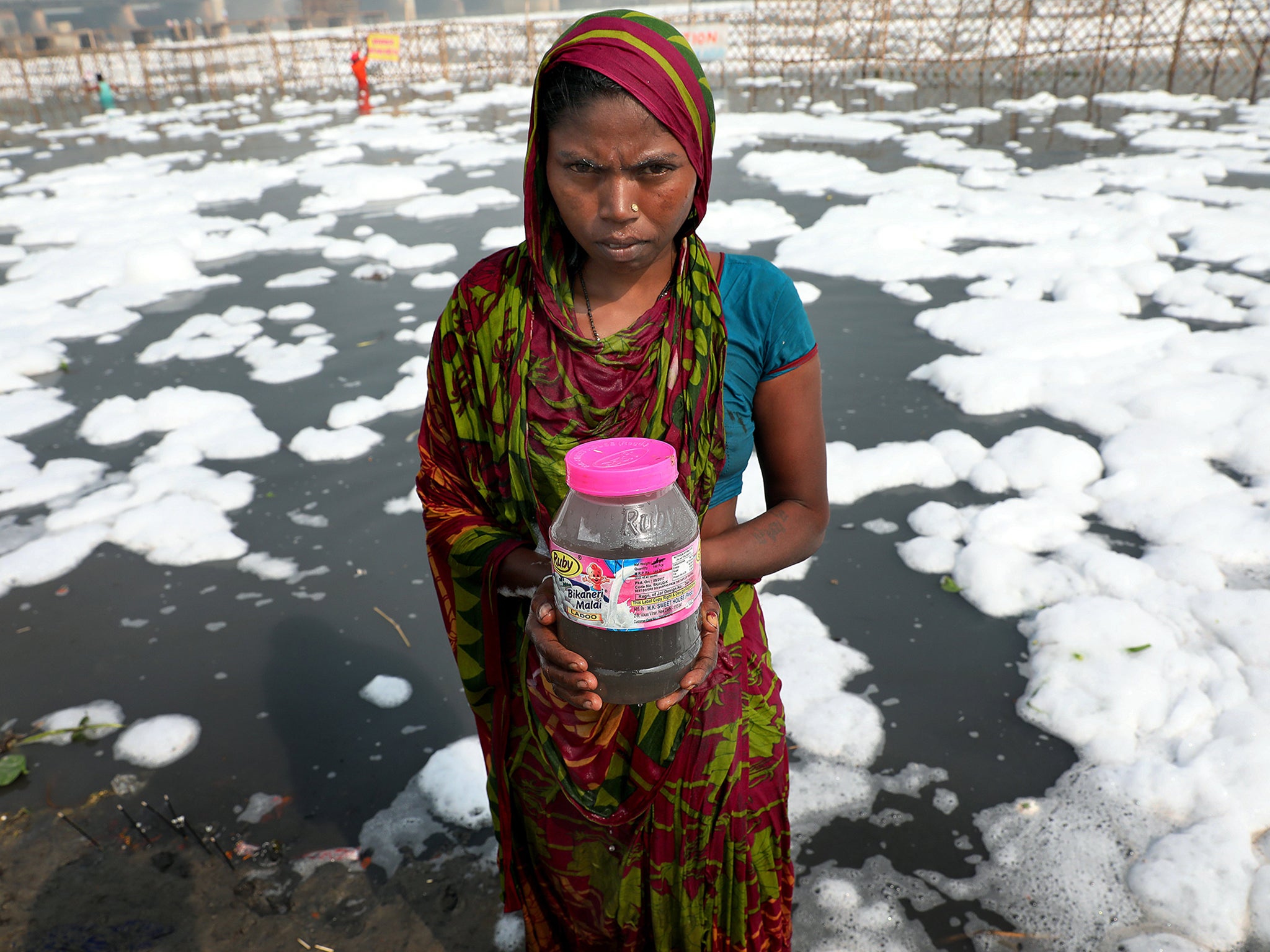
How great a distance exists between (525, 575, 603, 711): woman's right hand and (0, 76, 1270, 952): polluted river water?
3.98ft

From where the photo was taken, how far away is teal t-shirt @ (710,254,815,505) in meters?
1.38

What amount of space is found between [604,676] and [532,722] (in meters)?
0.33

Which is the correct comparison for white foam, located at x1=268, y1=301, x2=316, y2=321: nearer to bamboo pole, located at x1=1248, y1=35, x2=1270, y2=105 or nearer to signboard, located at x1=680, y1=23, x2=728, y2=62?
signboard, located at x1=680, y1=23, x2=728, y2=62

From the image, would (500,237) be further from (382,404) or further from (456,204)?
(382,404)

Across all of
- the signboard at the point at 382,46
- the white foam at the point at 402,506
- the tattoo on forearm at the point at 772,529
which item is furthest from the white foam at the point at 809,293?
the signboard at the point at 382,46

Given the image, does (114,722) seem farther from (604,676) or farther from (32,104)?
(32,104)

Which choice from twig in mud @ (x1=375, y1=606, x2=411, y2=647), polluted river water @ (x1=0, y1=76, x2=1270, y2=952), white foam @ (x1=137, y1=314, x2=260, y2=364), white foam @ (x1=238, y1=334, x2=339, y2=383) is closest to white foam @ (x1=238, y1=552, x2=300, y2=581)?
polluted river water @ (x1=0, y1=76, x2=1270, y2=952)

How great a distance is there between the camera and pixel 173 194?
33.2 feet

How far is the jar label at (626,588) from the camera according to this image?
1.04 meters

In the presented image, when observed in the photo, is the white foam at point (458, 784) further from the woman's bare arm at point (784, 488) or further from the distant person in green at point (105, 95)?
the distant person in green at point (105, 95)

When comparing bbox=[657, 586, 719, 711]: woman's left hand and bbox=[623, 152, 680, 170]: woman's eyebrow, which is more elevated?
bbox=[623, 152, 680, 170]: woman's eyebrow

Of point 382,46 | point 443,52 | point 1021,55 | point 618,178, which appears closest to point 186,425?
point 618,178

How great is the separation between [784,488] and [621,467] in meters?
0.50

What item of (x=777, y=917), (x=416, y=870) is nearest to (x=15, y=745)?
(x=416, y=870)
